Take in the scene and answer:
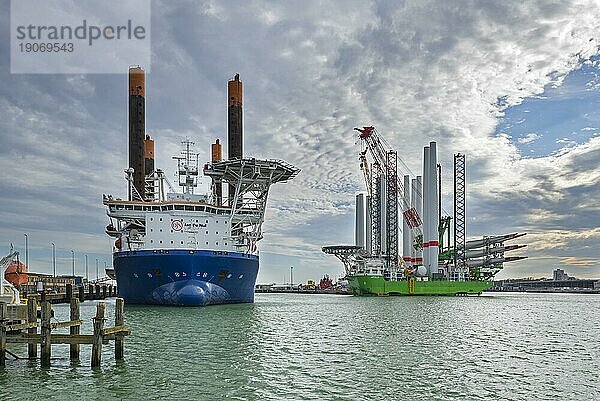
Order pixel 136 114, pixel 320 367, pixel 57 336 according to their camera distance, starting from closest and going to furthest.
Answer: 1. pixel 57 336
2. pixel 320 367
3. pixel 136 114

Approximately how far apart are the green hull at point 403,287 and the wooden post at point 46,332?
92.5 metres

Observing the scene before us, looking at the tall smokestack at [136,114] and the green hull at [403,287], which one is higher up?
the tall smokestack at [136,114]

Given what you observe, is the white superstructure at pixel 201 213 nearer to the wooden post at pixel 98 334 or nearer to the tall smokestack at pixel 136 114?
the tall smokestack at pixel 136 114

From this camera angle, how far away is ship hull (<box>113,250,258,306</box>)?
189ft

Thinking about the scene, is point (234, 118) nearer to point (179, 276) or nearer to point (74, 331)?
point (179, 276)

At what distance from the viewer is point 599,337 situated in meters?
38.4

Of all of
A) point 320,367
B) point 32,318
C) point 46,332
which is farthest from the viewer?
point 320,367

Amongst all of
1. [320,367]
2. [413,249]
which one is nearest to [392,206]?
[413,249]

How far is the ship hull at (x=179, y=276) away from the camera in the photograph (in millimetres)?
57500

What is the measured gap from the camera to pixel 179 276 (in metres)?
57.8

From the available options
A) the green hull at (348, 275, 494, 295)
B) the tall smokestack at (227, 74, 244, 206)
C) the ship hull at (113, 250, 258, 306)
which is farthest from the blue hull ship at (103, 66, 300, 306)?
the green hull at (348, 275, 494, 295)

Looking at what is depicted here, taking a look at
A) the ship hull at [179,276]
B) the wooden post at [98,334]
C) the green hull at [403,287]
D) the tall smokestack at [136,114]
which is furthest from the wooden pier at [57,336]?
the green hull at [403,287]

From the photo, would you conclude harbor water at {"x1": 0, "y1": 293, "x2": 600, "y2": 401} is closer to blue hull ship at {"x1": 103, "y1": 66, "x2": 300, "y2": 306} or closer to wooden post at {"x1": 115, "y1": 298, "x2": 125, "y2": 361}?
wooden post at {"x1": 115, "y1": 298, "x2": 125, "y2": 361}

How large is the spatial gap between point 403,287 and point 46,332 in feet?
316
